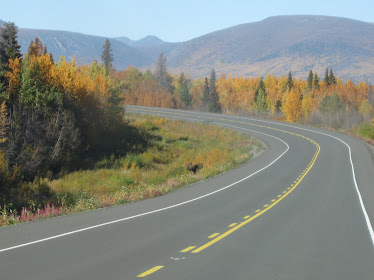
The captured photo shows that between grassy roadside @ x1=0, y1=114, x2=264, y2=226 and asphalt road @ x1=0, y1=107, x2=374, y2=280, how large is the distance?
1297mm

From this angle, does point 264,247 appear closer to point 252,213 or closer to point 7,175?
point 252,213

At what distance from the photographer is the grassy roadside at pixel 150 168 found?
63.2 feet

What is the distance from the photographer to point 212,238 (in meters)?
11.7

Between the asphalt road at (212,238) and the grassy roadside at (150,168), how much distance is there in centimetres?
130

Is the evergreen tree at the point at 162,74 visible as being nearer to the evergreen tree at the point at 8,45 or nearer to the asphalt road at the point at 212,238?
the evergreen tree at the point at 8,45

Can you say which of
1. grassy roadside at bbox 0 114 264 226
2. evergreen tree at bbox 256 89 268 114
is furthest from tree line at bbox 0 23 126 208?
evergreen tree at bbox 256 89 268 114

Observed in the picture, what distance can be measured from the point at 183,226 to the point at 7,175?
59.4 feet

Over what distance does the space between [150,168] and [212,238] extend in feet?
97.0

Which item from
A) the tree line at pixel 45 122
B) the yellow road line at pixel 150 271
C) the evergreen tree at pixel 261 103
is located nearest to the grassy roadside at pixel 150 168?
the tree line at pixel 45 122

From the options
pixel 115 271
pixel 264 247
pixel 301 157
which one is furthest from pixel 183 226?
pixel 301 157

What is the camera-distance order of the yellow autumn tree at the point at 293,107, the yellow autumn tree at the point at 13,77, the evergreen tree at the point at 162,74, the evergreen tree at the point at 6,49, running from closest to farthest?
the yellow autumn tree at the point at 13,77 < the evergreen tree at the point at 6,49 < the yellow autumn tree at the point at 293,107 < the evergreen tree at the point at 162,74

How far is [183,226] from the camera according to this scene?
13.4m

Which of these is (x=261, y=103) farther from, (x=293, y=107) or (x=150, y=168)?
(x=150, y=168)

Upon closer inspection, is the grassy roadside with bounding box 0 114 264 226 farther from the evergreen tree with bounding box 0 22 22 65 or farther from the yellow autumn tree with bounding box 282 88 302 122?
the yellow autumn tree with bounding box 282 88 302 122
